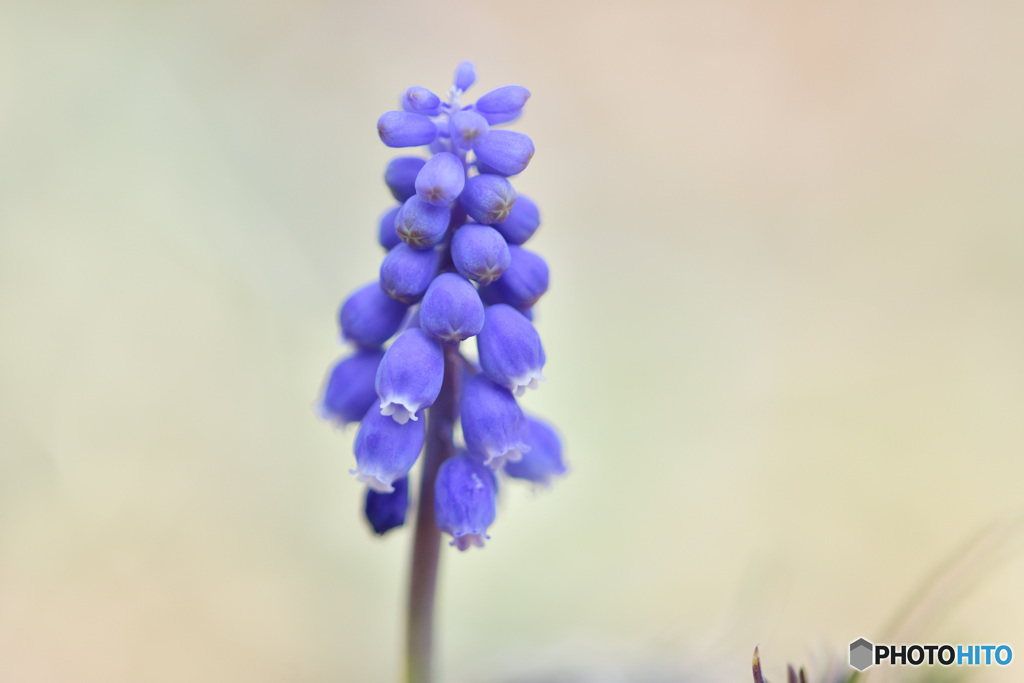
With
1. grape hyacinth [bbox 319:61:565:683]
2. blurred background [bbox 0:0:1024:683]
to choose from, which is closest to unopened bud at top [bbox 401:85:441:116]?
grape hyacinth [bbox 319:61:565:683]

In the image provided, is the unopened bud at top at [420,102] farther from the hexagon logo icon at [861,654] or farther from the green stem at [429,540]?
the hexagon logo icon at [861,654]

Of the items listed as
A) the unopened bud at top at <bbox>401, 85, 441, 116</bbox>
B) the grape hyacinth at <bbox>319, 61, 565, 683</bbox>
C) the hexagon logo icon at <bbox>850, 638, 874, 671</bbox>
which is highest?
the unopened bud at top at <bbox>401, 85, 441, 116</bbox>

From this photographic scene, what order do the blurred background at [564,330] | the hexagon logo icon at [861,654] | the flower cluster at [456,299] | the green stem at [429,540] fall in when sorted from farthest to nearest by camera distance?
the blurred background at [564,330] < the hexagon logo icon at [861,654] < the green stem at [429,540] < the flower cluster at [456,299]

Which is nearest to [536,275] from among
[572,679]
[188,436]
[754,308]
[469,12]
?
[572,679]

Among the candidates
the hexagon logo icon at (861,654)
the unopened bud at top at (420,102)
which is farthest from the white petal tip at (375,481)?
the hexagon logo icon at (861,654)

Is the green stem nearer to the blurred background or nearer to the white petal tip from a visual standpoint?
the white petal tip

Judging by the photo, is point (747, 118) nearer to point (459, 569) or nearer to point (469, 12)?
point (469, 12)

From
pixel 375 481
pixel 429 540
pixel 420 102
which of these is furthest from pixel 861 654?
pixel 420 102
